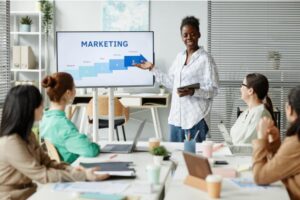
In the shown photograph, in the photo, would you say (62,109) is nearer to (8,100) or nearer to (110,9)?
(8,100)

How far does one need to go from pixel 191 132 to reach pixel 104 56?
3.29 ft

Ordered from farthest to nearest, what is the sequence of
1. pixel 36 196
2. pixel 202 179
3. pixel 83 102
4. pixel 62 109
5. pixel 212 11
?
pixel 83 102 < pixel 212 11 < pixel 62 109 < pixel 202 179 < pixel 36 196

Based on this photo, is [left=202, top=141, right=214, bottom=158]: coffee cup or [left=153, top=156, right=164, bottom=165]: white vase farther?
[left=202, top=141, right=214, bottom=158]: coffee cup

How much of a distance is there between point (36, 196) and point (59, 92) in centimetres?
94

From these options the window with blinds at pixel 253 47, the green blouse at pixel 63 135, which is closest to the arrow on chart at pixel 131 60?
the green blouse at pixel 63 135

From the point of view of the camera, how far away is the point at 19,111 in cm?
229

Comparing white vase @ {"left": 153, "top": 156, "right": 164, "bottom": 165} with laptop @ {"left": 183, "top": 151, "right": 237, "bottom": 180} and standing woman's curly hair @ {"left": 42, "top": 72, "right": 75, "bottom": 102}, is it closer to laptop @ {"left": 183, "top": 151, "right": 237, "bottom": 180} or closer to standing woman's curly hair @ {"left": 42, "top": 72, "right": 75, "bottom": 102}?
laptop @ {"left": 183, "top": 151, "right": 237, "bottom": 180}

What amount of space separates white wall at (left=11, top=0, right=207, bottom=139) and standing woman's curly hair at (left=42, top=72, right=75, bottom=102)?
447 centimetres

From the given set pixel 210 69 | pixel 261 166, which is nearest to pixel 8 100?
pixel 261 166

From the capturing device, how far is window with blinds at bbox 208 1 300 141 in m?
6.05

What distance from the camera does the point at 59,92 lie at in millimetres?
2883

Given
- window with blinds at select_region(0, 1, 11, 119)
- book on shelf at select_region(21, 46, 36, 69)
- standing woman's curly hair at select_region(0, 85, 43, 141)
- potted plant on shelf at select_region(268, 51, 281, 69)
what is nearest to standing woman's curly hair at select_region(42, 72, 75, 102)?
standing woman's curly hair at select_region(0, 85, 43, 141)

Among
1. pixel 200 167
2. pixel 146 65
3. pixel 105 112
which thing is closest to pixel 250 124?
pixel 200 167

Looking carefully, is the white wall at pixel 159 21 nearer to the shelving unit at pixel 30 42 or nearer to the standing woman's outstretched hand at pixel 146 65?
the shelving unit at pixel 30 42
